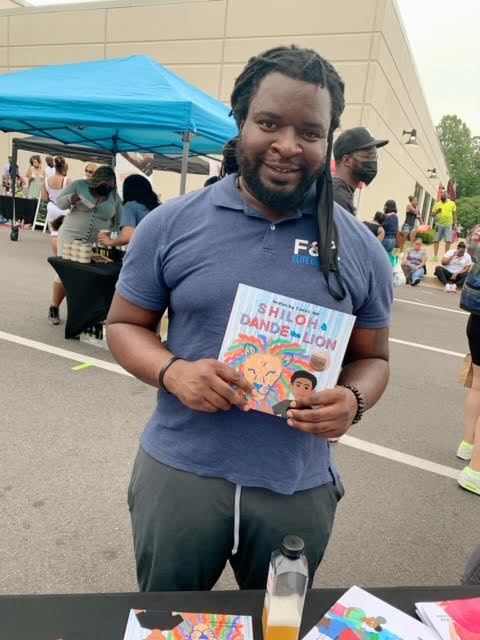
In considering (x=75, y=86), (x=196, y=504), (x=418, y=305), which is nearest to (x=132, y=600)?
(x=196, y=504)

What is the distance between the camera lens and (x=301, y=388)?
1.10 meters

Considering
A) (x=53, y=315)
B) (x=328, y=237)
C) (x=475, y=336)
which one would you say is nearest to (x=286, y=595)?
(x=328, y=237)

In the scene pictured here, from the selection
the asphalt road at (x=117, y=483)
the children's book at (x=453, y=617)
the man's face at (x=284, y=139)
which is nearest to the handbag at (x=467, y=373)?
the asphalt road at (x=117, y=483)

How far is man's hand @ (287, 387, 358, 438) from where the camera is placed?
1081 mm

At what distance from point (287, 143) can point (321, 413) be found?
1.98 ft

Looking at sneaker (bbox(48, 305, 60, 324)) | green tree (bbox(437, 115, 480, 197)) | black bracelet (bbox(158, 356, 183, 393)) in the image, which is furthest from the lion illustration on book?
green tree (bbox(437, 115, 480, 197))

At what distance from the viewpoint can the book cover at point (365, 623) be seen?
1.03m

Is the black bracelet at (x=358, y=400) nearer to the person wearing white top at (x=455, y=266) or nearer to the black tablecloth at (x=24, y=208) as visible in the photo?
the person wearing white top at (x=455, y=266)

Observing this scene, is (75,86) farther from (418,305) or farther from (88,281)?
(418,305)

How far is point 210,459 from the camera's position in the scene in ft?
3.86

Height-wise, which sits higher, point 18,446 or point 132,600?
point 132,600

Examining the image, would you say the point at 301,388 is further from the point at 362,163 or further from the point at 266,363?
the point at 362,163

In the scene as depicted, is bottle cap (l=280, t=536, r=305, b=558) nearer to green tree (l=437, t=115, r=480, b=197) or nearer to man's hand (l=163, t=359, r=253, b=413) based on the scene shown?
man's hand (l=163, t=359, r=253, b=413)

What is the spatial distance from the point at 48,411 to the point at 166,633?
111 inches
